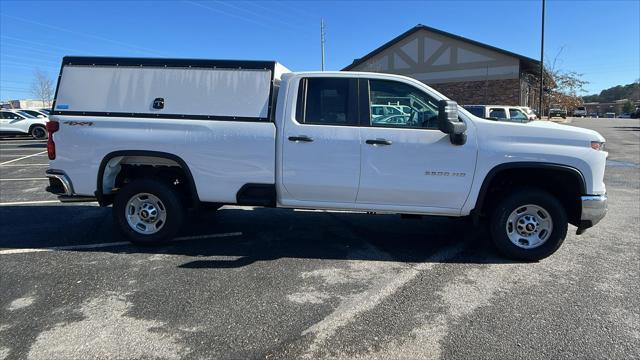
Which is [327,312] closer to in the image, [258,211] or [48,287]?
[48,287]

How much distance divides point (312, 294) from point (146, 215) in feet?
8.36

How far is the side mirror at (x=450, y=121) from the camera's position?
14.7 ft

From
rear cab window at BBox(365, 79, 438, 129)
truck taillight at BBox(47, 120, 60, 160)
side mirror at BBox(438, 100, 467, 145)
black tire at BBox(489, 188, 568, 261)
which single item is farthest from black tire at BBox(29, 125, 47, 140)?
black tire at BBox(489, 188, 568, 261)

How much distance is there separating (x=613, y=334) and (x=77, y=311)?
4289 mm

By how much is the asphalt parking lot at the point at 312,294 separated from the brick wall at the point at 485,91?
28775 millimetres

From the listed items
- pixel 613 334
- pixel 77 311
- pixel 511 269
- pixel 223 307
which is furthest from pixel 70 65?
pixel 613 334

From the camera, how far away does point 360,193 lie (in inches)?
194

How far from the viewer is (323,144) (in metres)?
4.82

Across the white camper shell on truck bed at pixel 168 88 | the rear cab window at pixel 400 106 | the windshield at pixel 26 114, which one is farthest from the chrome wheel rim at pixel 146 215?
the windshield at pixel 26 114

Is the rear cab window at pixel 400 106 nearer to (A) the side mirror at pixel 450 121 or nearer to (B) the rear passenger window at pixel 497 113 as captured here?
(A) the side mirror at pixel 450 121

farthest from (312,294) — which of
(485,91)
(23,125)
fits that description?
(485,91)

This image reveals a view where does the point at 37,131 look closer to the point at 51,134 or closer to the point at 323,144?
the point at 51,134

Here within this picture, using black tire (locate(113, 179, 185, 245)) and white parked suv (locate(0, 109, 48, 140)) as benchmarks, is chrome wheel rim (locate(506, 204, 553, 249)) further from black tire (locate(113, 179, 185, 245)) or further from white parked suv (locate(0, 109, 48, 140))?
white parked suv (locate(0, 109, 48, 140))

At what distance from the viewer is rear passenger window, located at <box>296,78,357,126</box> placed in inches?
193
